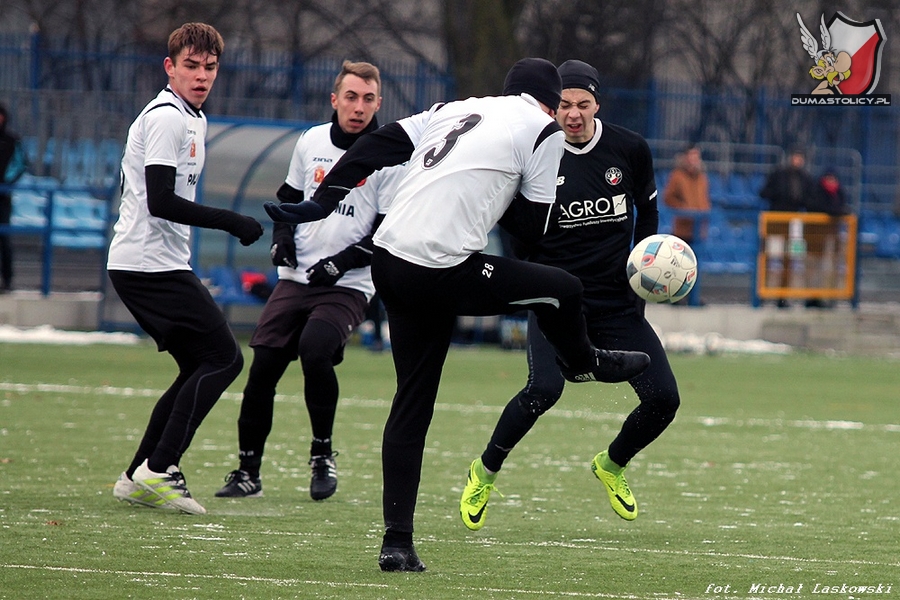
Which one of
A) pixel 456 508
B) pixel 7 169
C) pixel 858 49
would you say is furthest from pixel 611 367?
pixel 7 169

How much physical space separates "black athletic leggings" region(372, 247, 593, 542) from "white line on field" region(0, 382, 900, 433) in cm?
601

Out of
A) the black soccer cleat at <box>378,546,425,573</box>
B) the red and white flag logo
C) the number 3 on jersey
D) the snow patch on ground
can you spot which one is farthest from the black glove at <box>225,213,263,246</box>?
the snow patch on ground

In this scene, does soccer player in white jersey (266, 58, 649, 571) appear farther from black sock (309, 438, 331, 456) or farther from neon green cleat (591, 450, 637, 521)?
black sock (309, 438, 331, 456)

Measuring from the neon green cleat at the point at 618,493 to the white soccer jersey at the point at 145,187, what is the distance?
221 centimetres

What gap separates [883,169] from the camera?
28594 millimetres

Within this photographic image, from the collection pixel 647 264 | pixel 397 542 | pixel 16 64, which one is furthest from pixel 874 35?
pixel 16 64

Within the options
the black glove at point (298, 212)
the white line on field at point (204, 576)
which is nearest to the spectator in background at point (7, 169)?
the black glove at point (298, 212)

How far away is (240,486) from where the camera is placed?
25.6ft

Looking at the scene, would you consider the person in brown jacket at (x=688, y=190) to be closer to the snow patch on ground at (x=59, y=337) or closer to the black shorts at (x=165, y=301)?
the snow patch on ground at (x=59, y=337)

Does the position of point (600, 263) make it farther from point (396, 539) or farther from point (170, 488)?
point (170, 488)

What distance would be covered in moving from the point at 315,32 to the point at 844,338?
14.0m

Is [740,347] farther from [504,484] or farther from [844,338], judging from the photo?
[504,484]

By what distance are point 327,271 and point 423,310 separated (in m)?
2.08

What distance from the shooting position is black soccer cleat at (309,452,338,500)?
7.79 metres
